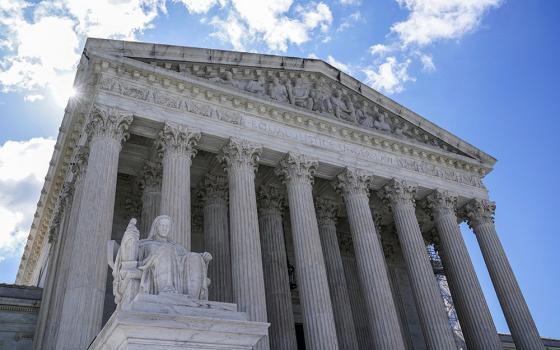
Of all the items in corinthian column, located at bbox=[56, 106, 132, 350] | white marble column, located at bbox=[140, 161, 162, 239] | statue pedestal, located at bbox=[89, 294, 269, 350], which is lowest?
statue pedestal, located at bbox=[89, 294, 269, 350]

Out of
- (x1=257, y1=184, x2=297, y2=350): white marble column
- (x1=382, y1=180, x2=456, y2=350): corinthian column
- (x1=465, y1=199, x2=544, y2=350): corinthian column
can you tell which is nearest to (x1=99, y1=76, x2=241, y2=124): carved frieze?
(x1=257, y1=184, x2=297, y2=350): white marble column

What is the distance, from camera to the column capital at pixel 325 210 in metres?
25.5

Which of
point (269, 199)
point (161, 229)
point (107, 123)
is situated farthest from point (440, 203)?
point (161, 229)

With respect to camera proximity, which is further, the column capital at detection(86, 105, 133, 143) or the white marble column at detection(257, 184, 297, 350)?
the white marble column at detection(257, 184, 297, 350)

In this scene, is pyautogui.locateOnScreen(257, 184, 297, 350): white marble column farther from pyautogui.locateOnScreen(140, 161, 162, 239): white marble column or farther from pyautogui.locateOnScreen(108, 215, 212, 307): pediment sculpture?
pyautogui.locateOnScreen(108, 215, 212, 307): pediment sculpture

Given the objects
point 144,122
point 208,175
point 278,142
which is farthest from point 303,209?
point 144,122

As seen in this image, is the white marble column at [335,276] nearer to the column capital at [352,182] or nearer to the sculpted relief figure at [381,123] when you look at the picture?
the column capital at [352,182]

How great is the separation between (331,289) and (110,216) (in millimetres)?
11476

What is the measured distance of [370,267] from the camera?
20.8m

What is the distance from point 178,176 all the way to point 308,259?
5.85m

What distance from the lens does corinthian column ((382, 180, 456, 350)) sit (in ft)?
67.4

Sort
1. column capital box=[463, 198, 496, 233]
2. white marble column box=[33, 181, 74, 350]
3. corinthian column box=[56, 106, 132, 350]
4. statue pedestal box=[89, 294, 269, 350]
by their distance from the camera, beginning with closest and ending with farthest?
statue pedestal box=[89, 294, 269, 350], corinthian column box=[56, 106, 132, 350], white marble column box=[33, 181, 74, 350], column capital box=[463, 198, 496, 233]

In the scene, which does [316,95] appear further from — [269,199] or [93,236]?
[93,236]

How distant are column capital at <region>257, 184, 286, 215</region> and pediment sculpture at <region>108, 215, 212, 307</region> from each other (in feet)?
50.2
